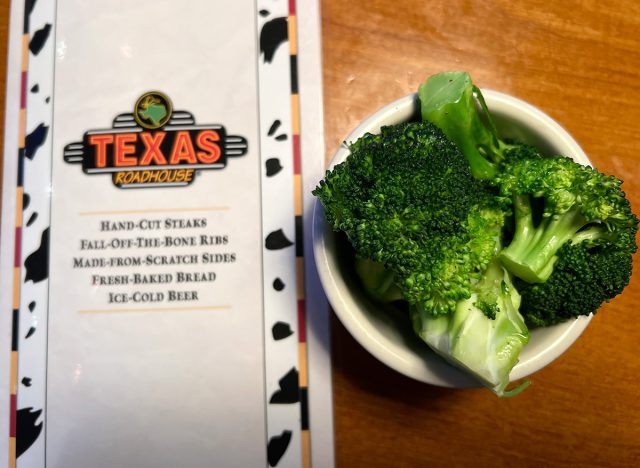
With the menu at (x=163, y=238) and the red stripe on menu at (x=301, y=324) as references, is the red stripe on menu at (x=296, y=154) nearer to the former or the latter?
the menu at (x=163, y=238)

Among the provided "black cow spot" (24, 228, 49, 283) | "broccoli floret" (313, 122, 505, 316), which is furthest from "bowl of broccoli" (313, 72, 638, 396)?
"black cow spot" (24, 228, 49, 283)

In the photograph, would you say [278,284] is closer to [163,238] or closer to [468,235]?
[163,238]

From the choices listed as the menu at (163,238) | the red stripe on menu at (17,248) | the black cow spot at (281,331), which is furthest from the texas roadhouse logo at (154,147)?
the black cow spot at (281,331)

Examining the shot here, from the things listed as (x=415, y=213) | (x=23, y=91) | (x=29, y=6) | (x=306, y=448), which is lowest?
(x=306, y=448)

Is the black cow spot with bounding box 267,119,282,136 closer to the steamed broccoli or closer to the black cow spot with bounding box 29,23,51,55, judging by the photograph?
the steamed broccoli

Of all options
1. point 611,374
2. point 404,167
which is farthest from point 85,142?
point 611,374

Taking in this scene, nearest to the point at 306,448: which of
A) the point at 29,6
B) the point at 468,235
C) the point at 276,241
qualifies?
the point at 276,241
